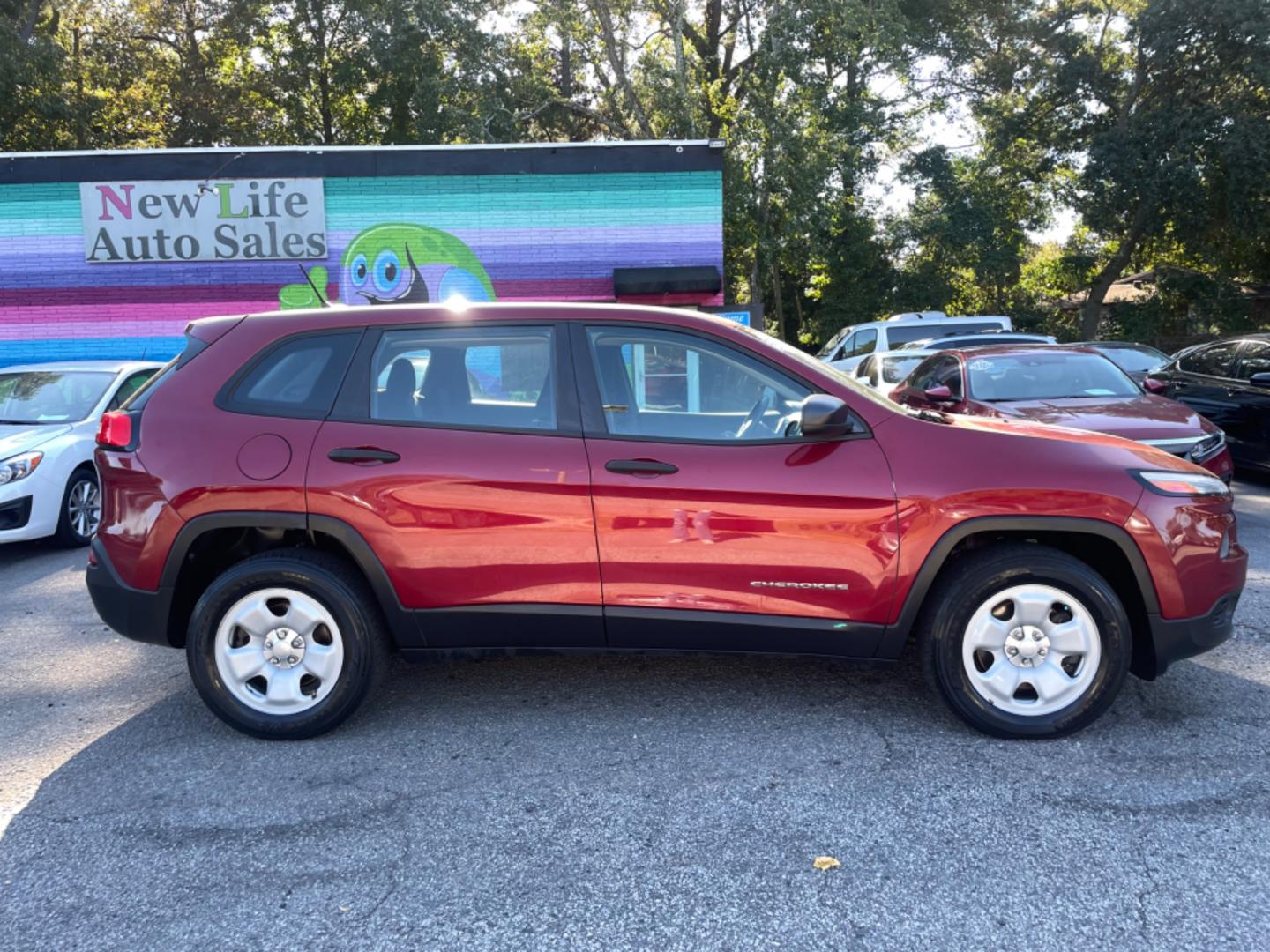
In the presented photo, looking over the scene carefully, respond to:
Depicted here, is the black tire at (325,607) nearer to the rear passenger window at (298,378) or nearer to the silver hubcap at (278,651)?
the silver hubcap at (278,651)

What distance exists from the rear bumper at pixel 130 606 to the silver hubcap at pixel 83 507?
4.15 metres

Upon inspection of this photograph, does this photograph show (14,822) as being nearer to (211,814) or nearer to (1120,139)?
(211,814)

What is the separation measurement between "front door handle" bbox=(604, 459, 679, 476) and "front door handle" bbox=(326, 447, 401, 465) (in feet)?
2.90

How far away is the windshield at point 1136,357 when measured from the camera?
12391 mm

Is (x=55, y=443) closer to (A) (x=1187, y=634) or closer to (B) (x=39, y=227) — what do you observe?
(A) (x=1187, y=634)

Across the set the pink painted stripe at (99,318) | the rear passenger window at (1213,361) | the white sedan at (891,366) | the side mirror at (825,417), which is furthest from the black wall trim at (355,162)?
the side mirror at (825,417)

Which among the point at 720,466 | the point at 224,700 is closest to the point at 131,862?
the point at 224,700

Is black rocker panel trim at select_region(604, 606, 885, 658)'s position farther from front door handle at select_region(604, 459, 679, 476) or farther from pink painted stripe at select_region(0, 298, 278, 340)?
pink painted stripe at select_region(0, 298, 278, 340)

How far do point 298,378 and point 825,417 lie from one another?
7.01 ft

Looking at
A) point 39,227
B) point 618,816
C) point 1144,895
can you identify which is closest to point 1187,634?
point 1144,895

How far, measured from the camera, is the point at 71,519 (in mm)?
7738

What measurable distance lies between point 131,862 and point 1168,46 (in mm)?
27832

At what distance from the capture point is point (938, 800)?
3363 mm

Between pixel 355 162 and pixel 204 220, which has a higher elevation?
pixel 355 162
